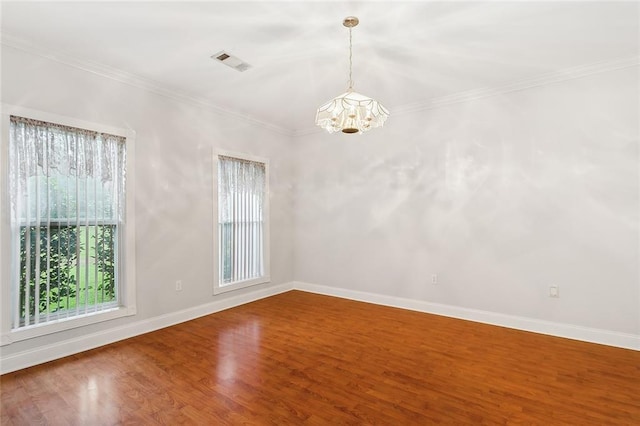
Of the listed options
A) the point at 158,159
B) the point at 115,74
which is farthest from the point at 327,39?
the point at 158,159

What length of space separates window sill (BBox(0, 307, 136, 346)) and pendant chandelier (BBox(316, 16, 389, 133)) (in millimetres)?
2846

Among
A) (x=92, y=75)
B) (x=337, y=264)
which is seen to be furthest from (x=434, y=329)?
(x=92, y=75)

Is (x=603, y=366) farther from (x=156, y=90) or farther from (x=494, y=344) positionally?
(x=156, y=90)

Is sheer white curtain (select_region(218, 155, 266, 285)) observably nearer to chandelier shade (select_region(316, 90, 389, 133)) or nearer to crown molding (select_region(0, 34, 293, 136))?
crown molding (select_region(0, 34, 293, 136))

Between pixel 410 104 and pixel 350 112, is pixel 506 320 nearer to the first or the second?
pixel 410 104

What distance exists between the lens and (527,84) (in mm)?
3689

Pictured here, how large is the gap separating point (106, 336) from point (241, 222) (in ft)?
7.10

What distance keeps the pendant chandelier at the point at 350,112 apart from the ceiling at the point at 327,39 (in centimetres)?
37

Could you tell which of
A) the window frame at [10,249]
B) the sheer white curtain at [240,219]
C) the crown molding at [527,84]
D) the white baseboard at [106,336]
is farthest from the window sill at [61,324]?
the crown molding at [527,84]

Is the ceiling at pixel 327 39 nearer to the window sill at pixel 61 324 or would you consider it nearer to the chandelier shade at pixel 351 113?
the chandelier shade at pixel 351 113

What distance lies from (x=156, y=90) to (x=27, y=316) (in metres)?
2.58

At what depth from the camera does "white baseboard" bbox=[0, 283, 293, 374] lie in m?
2.76

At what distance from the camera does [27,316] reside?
2.83 meters

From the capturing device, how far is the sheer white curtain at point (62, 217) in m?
2.80
